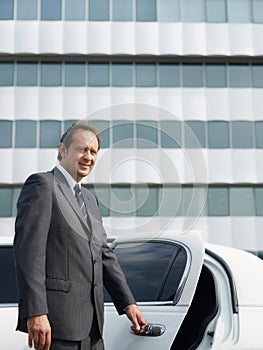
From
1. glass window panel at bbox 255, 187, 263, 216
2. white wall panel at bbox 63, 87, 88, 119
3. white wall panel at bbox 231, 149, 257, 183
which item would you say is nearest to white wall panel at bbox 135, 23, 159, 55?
white wall panel at bbox 63, 87, 88, 119

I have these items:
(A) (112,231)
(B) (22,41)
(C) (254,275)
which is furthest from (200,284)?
(B) (22,41)

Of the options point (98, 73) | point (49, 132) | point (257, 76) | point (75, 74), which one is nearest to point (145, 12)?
point (98, 73)

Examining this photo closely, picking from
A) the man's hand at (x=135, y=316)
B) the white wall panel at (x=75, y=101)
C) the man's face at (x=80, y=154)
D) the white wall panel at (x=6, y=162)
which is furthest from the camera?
the white wall panel at (x=75, y=101)

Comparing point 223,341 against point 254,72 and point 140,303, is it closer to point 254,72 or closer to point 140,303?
point 140,303

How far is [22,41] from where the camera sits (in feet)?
65.6

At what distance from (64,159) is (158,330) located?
959 mm

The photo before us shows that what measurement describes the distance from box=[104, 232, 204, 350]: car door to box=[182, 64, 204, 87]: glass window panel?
18.0 metres

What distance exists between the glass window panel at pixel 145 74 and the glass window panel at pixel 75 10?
9.75 ft

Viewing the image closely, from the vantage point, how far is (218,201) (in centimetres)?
1964

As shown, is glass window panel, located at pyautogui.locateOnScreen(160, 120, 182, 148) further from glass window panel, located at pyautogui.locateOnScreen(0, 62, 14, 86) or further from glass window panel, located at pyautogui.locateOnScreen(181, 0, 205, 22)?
glass window panel, located at pyautogui.locateOnScreen(181, 0, 205, 22)

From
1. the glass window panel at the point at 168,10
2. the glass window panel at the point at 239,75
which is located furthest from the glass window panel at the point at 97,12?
the glass window panel at the point at 239,75

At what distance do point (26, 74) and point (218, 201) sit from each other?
29.8 feet

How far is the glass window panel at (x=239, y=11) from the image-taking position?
20516 mm

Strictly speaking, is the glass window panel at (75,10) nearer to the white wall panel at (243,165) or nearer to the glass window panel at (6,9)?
the glass window panel at (6,9)
